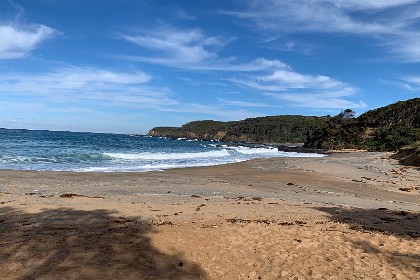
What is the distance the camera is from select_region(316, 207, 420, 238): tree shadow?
8734mm

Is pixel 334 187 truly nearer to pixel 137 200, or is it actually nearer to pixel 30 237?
pixel 137 200

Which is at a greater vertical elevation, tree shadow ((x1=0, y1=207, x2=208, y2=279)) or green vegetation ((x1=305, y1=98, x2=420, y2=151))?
green vegetation ((x1=305, y1=98, x2=420, y2=151))

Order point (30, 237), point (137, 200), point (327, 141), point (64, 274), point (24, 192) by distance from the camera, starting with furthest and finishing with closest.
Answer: point (327, 141)
point (24, 192)
point (137, 200)
point (30, 237)
point (64, 274)

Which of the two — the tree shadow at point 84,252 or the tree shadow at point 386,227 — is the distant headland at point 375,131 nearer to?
the tree shadow at point 386,227

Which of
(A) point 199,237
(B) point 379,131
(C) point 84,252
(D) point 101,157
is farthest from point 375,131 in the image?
(C) point 84,252

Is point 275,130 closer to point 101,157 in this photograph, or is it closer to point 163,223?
point 101,157

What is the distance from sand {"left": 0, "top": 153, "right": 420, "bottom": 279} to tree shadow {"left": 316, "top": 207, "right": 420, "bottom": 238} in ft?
0.09

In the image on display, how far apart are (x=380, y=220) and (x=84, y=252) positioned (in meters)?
7.55

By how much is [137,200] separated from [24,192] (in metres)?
4.68

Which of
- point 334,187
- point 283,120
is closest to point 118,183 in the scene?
point 334,187

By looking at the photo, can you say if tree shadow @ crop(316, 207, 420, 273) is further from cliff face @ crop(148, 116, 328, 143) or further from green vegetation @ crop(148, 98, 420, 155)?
cliff face @ crop(148, 116, 328, 143)

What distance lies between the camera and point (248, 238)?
7.82 m

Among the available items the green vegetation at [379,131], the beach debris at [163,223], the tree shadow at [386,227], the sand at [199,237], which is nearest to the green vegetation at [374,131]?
the green vegetation at [379,131]

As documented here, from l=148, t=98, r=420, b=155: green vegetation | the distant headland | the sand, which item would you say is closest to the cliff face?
the distant headland
